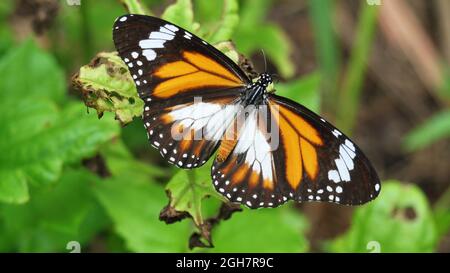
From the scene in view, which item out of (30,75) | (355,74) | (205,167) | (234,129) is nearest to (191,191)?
(205,167)

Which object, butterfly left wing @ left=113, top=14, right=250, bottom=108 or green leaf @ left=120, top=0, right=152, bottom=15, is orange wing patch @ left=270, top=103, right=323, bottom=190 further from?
green leaf @ left=120, top=0, right=152, bottom=15

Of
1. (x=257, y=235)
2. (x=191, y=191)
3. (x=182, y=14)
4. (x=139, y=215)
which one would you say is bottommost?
(x=191, y=191)

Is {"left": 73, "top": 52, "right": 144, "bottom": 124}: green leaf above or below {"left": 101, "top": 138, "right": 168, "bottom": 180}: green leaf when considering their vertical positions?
below

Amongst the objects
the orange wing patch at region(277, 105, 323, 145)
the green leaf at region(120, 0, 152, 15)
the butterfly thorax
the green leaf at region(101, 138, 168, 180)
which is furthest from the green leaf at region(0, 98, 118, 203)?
the orange wing patch at region(277, 105, 323, 145)

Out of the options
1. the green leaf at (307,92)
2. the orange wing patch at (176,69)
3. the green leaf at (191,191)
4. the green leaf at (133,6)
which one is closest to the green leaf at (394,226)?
the green leaf at (307,92)

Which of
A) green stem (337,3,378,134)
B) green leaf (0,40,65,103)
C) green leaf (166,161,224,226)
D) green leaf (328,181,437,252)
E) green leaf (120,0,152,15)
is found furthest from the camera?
green stem (337,3,378,134)

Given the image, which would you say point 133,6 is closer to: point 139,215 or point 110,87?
point 110,87
